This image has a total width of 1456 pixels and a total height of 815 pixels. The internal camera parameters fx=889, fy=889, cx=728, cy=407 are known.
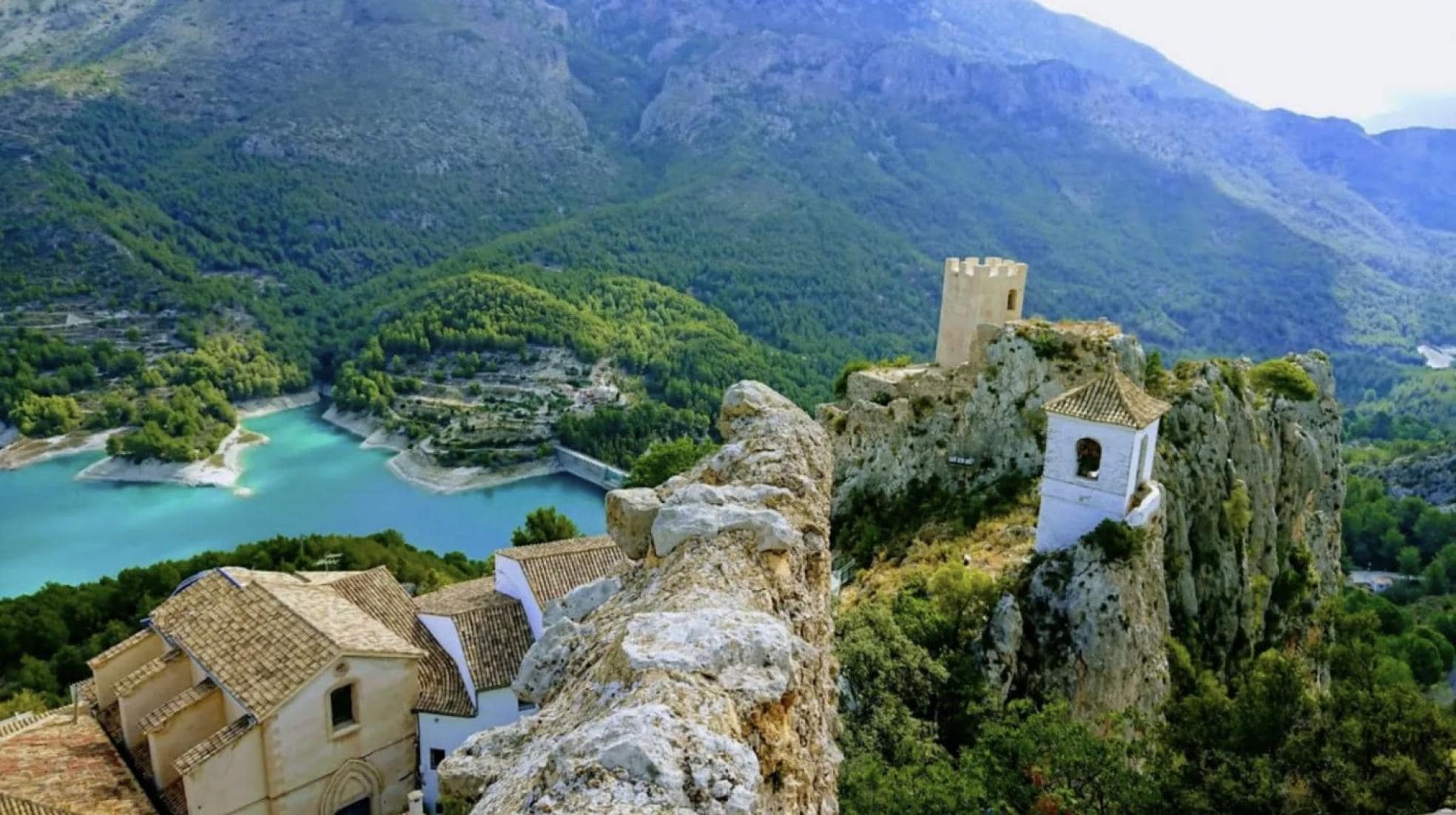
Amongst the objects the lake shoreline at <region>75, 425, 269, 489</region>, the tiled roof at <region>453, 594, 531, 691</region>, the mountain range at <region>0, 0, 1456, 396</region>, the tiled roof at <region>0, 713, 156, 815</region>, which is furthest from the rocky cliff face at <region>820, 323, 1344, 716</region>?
the mountain range at <region>0, 0, 1456, 396</region>

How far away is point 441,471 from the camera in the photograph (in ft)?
221

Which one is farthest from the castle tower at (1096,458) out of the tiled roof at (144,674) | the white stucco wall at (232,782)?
the tiled roof at (144,674)

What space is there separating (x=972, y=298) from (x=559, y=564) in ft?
42.5

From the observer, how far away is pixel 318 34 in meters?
150

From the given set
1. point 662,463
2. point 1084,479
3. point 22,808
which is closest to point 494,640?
point 22,808

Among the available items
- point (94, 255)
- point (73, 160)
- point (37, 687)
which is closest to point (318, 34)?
point (73, 160)

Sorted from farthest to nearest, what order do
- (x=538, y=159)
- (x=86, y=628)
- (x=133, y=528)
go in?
(x=538, y=159)
(x=133, y=528)
(x=86, y=628)

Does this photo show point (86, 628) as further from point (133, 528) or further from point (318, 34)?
point (318, 34)

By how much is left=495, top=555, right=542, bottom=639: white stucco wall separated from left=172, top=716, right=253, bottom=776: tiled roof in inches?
202

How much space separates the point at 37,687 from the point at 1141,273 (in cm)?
15800

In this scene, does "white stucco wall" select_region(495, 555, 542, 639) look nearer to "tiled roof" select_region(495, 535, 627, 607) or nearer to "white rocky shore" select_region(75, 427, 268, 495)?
"tiled roof" select_region(495, 535, 627, 607)

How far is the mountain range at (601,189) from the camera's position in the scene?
10575cm

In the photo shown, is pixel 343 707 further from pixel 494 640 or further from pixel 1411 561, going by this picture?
pixel 1411 561

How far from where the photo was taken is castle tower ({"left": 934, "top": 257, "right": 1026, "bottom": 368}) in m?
23.7
